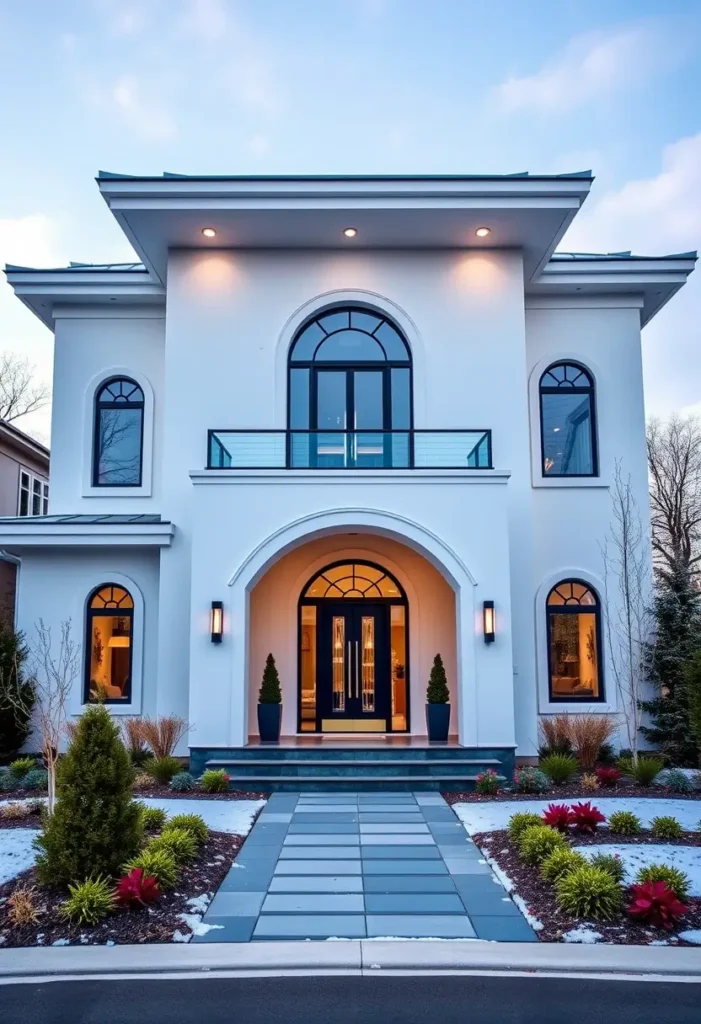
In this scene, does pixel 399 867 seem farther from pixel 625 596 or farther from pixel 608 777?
pixel 625 596

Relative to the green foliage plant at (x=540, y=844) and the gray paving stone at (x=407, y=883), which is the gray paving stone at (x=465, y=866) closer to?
the gray paving stone at (x=407, y=883)

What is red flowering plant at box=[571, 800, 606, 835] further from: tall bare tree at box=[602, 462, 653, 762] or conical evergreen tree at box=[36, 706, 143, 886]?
tall bare tree at box=[602, 462, 653, 762]

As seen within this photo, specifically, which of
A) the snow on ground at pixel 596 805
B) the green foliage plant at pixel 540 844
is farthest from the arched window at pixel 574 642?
the green foliage plant at pixel 540 844

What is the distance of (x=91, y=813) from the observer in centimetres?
742

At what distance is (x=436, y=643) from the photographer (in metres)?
15.0

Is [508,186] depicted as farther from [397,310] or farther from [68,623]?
[68,623]

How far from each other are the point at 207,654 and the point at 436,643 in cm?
417

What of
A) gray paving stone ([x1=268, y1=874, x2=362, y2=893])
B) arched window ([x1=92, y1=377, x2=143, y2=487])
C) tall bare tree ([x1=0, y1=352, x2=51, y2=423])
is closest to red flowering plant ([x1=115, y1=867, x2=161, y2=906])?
gray paving stone ([x1=268, y1=874, x2=362, y2=893])

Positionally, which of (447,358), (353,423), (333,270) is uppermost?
(333,270)

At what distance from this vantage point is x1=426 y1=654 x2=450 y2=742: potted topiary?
532 inches

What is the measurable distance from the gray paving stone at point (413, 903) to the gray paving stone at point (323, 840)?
1.81 metres

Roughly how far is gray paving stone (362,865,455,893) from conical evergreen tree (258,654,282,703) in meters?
5.72

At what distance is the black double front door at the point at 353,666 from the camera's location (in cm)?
1498

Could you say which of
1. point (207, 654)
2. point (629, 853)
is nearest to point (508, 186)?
point (207, 654)
